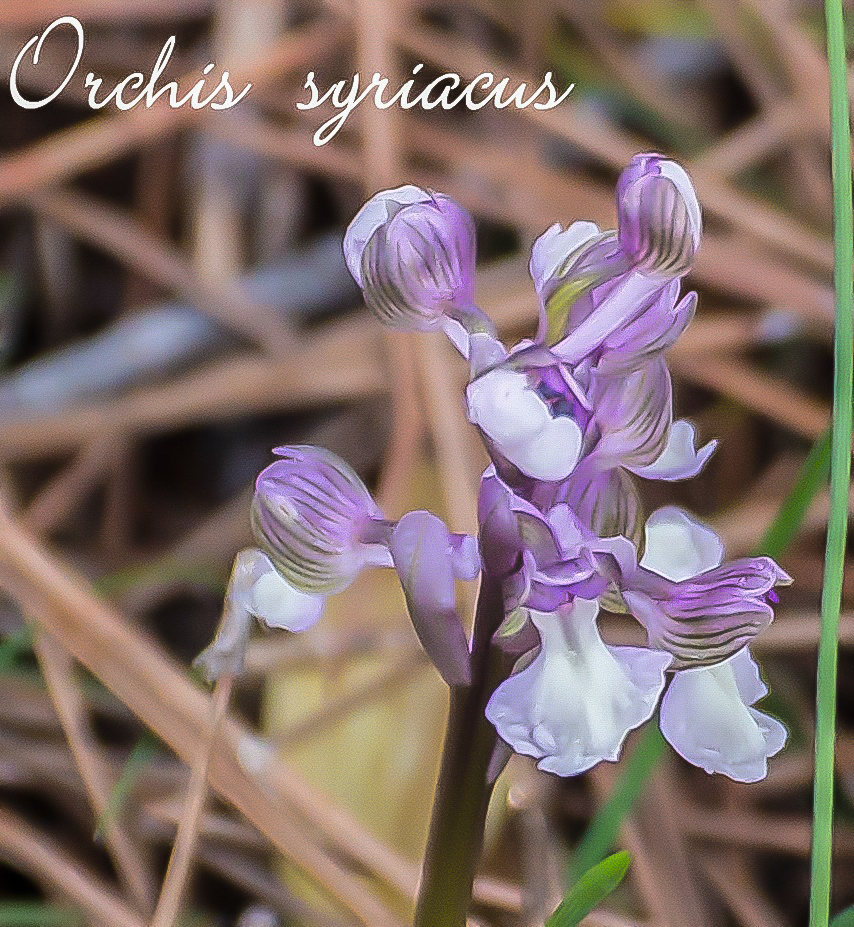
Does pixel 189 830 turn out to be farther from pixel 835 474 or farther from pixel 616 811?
pixel 835 474

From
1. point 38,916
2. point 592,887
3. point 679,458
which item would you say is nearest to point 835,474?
point 679,458

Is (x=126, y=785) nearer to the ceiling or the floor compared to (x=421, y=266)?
nearer to the floor

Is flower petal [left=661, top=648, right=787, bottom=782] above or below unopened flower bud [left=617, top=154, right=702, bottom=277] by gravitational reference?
below

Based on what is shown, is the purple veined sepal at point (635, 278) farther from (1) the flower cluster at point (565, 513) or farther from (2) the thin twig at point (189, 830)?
(2) the thin twig at point (189, 830)

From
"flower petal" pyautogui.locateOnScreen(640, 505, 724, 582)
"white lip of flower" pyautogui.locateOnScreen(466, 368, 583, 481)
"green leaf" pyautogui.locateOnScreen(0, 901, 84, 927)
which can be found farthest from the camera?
"green leaf" pyautogui.locateOnScreen(0, 901, 84, 927)

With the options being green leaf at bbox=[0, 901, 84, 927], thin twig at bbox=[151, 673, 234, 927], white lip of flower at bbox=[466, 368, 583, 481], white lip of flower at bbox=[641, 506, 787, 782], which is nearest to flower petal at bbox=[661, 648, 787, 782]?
white lip of flower at bbox=[641, 506, 787, 782]

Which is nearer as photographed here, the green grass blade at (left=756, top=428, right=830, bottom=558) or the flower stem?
the flower stem

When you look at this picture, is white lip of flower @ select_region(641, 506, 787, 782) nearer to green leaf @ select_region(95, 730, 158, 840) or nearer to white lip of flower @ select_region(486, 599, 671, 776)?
white lip of flower @ select_region(486, 599, 671, 776)

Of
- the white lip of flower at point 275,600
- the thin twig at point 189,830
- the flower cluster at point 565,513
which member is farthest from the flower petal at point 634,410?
the thin twig at point 189,830
